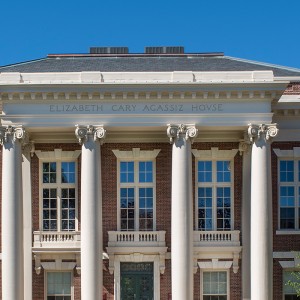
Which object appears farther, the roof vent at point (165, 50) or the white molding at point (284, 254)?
the roof vent at point (165, 50)

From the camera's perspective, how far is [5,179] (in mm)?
26609

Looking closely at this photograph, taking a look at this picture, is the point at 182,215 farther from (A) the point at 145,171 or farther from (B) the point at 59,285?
(B) the point at 59,285

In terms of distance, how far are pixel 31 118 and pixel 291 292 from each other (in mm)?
13185

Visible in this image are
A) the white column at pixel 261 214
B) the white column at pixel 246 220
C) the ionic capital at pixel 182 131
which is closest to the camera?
the white column at pixel 261 214

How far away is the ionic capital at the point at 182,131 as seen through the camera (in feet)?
88.1

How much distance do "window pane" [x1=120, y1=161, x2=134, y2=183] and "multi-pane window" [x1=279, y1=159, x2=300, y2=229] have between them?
256 inches

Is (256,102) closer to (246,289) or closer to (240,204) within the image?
(240,204)

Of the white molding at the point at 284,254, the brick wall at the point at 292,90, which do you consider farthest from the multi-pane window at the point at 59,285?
the brick wall at the point at 292,90

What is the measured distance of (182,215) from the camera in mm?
A: 26406

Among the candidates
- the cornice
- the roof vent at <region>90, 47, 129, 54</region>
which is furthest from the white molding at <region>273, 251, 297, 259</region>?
the roof vent at <region>90, 47, 129, 54</region>

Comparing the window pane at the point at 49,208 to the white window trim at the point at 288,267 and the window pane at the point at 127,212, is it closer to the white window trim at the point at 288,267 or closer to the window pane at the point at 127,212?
the window pane at the point at 127,212

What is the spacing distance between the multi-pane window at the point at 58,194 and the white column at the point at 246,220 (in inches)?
291

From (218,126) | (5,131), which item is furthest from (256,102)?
(5,131)

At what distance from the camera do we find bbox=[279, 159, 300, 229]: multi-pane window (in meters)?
29.8
